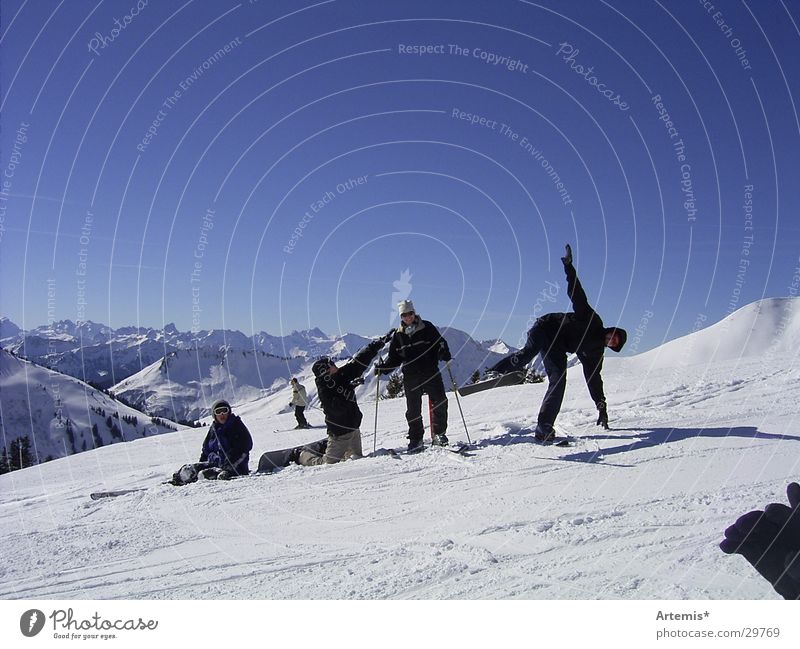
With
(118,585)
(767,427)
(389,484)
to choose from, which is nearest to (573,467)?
(389,484)

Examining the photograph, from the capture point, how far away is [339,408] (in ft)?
24.9

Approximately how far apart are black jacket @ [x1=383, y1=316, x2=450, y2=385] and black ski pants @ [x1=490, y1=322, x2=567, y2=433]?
3.20 ft

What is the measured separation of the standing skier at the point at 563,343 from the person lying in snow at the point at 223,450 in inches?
149

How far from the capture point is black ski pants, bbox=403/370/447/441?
7.59 m

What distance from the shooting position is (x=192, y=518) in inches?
207

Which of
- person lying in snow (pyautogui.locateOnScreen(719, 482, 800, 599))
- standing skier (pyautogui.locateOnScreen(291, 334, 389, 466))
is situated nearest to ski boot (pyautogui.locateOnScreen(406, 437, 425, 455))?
standing skier (pyautogui.locateOnScreen(291, 334, 389, 466))

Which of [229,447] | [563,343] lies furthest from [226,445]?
[563,343]

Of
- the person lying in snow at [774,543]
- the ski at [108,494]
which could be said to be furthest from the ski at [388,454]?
the person lying in snow at [774,543]

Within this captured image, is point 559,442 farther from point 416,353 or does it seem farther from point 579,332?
point 416,353

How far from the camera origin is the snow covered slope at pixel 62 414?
500 ft

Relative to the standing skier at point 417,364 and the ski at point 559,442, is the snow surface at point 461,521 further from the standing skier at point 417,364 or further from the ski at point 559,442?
the standing skier at point 417,364

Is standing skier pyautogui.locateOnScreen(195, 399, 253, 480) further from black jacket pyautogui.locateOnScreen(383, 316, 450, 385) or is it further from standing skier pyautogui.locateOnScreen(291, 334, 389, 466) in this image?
black jacket pyautogui.locateOnScreen(383, 316, 450, 385)
